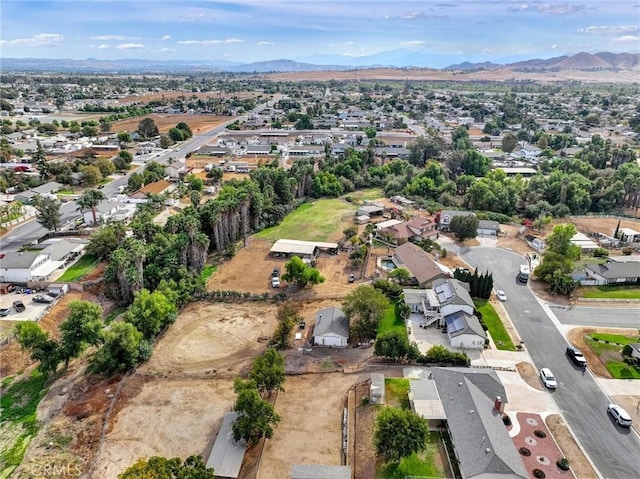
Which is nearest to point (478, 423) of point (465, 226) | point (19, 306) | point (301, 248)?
point (301, 248)

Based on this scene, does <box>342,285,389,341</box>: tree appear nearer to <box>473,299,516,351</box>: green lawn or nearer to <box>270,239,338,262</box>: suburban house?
Result: <box>473,299,516,351</box>: green lawn

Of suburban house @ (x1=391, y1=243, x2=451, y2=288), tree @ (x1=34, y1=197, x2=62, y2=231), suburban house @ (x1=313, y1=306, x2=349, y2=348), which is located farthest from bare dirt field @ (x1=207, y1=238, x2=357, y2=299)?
tree @ (x1=34, y1=197, x2=62, y2=231)

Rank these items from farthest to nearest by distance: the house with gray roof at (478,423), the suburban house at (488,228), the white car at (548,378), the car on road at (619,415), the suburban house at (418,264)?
the suburban house at (488,228) → the suburban house at (418,264) → the white car at (548,378) → the car on road at (619,415) → the house with gray roof at (478,423)

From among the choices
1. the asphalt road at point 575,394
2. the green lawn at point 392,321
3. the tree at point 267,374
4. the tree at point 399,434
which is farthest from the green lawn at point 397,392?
the asphalt road at point 575,394

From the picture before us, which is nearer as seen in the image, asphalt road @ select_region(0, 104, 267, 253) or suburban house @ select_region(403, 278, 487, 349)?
suburban house @ select_region(403, 278, 487, 349)

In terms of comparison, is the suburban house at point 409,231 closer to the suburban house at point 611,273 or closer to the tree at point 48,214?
the suburban house at point 611,273
